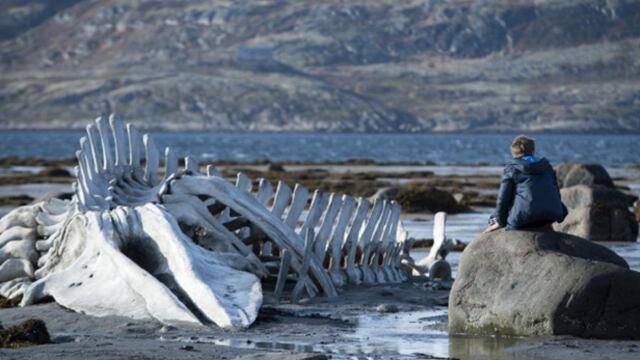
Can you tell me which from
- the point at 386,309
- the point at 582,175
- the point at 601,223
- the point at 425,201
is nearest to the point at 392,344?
the point at 386,309

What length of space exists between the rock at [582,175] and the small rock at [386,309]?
28.5 meters

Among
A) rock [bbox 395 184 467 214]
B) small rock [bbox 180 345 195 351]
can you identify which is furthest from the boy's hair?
rock [bbox 395 184 467 214]

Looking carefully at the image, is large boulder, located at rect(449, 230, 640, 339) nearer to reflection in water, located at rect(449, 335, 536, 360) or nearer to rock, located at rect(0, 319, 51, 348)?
reflection in water, located at rect(449, 335, 536, 360)

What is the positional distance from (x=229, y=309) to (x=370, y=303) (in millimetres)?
2950

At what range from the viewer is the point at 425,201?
110 ft

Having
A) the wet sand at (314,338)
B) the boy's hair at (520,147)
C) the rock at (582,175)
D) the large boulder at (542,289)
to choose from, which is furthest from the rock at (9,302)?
the rock at (582,175)

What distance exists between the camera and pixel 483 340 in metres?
12.0

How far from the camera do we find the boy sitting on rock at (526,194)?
493 inches

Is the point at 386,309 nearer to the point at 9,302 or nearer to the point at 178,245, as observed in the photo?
the point at 178,245

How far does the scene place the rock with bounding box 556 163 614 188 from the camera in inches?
1692

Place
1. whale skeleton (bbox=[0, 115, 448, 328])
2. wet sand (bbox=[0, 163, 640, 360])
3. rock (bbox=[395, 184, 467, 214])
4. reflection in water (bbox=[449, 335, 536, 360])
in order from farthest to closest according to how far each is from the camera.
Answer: rock (bbox=[395, 184, 467, 214])
whale skeleton (bbox=[0, 115, 448, 328])
reflection in water (bbox=[449, 335, 536, 360])
wet sand (bbox=[0, 163, 640, 360])

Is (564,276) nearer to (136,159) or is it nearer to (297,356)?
(297,356)

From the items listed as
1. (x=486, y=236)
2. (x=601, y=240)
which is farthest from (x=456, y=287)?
(x=601, y=240)

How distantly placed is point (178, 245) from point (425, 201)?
831 inches
